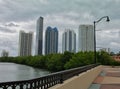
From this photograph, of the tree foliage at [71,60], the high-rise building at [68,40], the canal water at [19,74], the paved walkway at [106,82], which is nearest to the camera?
the paved walkway at [106,82]

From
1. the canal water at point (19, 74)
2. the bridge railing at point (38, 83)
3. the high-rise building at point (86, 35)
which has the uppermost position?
the high-rise building at point (86, 35)

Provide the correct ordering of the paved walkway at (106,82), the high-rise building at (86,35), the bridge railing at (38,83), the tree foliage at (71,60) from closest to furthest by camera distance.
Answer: the bridge railing at (38,83) → the paved walkway at (106,82) → the high-rise building at (86,35) → the tree foliage at (71,60)

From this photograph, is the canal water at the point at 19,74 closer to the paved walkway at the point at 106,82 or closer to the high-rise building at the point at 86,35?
the paved walkway at the point at 106,82

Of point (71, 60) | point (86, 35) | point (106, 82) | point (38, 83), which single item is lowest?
point (106, 82)

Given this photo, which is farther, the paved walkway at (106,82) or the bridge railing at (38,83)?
the paved walkway at (106,82)

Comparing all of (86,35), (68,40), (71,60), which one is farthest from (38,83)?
(68,40)

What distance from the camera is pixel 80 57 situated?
9675cm

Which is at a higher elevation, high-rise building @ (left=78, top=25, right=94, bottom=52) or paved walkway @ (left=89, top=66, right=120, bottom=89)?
high-rise building @ (left=78, top=25, right=94, bottom=52)

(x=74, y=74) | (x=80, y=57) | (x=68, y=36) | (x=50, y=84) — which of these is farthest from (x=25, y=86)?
(x=68, y=36)

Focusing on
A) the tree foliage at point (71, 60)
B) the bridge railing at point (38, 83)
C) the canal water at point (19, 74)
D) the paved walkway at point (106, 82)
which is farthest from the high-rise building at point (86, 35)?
the bridge railing at point (38, 83)

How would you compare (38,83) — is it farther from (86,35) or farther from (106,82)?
(86,35)

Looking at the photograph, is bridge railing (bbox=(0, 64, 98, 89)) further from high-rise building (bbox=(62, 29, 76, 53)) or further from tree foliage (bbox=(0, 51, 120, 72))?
high-rise building (bbox=(62, 29, 76, 53))

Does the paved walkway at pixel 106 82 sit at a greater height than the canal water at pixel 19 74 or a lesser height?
greater

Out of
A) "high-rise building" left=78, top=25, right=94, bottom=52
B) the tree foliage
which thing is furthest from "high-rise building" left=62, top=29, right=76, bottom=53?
"high-rise building" left=78, top=25, right=94, bottom=52
